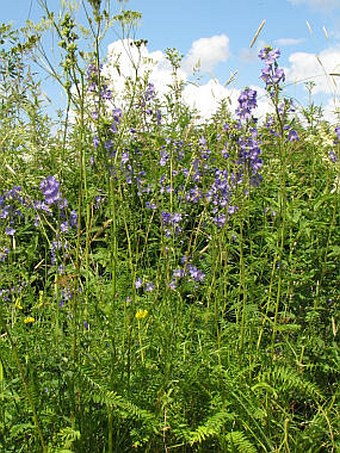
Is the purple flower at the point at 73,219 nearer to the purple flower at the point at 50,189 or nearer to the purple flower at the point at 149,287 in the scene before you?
the purple flower at the point at 149,287

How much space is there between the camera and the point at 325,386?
292 centimetres

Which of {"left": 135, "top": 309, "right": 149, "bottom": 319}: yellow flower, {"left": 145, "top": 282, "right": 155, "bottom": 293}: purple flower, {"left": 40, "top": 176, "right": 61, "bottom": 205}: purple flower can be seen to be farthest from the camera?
{"left": 145, "top": 282, "right": 155, "bottom": 293}: purple flower

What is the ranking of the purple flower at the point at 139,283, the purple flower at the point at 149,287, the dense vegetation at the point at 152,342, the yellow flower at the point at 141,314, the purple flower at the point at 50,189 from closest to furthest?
the dense vegetation at the point at 152,342 < the purple flower at the point at 50,189 < the yellow flower at the point at 141,314 < the purple flower at the point at 149,287 < the purple flower at the point at 139,283

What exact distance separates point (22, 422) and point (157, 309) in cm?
90

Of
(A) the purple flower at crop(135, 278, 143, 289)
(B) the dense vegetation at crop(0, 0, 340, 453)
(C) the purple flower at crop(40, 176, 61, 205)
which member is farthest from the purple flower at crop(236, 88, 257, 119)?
(A) the purple flower at crop(135, 278, 143, 289)

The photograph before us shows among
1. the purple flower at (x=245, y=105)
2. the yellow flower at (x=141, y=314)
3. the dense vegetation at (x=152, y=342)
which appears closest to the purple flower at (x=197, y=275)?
the dense vegetation at (x=152, y=342)

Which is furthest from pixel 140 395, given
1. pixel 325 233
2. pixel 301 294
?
pixel 325 233

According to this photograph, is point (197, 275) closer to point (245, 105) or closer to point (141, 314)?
point (141, 314)

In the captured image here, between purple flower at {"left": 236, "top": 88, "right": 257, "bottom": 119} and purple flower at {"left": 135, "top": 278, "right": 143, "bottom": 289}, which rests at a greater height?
purple flower at {"left": 236, "top": 88, "right": 257, "bottom": 119}

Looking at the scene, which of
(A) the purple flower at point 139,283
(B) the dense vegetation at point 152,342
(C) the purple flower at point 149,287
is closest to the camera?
(B) the dense vegetation at point 152,342

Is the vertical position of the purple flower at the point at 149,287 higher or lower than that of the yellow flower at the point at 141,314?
higher

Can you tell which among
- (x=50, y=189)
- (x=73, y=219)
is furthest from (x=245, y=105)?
(x=73, y=219)

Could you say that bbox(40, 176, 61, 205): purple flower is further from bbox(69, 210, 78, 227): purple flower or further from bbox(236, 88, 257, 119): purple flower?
bbox(236, 88, 257, 119): purple flower

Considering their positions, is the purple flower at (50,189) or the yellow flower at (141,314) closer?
the purple flower at (50,189)
